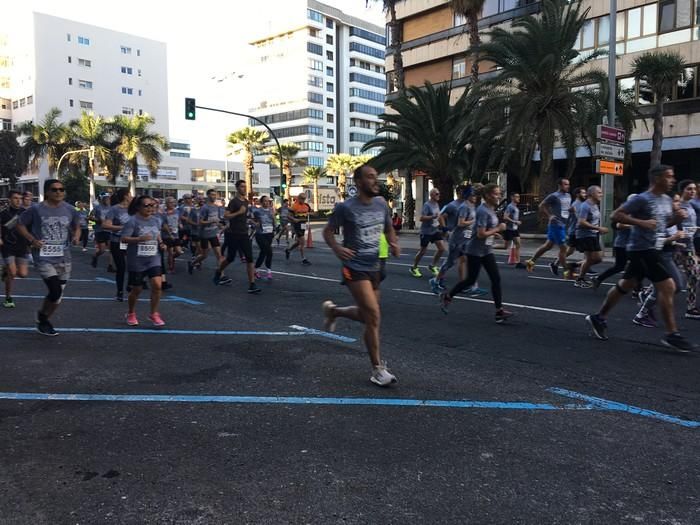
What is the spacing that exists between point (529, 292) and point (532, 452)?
686cm

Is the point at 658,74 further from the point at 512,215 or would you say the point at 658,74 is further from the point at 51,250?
the point at 51,250

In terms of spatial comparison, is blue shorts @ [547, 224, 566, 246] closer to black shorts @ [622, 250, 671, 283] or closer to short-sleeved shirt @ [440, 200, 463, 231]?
short-sleeved shirt @ [440, 200, 463, 231]

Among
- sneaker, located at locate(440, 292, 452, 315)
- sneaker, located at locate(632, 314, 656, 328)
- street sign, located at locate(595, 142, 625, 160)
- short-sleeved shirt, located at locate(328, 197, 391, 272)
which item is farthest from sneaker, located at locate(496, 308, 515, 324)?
street sign, located at locate(595, 142, 625, 160)

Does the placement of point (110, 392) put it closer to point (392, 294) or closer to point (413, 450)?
point (413, 450)

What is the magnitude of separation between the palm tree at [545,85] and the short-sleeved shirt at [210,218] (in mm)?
13399

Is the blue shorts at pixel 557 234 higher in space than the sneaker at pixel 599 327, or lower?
higher

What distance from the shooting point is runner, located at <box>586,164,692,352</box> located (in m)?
5.78

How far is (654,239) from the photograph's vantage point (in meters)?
5.91

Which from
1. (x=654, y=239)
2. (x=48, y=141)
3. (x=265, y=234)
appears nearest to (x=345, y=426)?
(x=654, y=239)

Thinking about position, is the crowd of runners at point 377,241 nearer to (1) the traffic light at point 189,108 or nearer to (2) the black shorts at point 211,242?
(2) the black shorts at point 211,242

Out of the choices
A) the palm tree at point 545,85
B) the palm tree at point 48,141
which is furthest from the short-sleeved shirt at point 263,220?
the palm tree at point 48,141

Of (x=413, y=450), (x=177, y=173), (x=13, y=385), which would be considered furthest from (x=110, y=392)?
(x=177, y=173)

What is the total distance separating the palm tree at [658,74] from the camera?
24.7 m

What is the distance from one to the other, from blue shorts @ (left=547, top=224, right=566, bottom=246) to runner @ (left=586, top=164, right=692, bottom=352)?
661 cm
